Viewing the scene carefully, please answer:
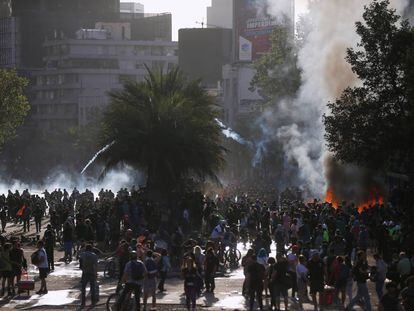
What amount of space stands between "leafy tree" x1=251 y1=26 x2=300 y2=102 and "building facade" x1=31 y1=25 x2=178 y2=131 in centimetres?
8991

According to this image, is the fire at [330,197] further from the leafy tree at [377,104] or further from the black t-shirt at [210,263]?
the black t-shirt at [210,263]

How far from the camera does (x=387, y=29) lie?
41.2 metres

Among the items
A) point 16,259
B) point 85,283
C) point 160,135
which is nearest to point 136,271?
point 85,283

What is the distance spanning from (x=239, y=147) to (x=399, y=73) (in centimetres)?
5582

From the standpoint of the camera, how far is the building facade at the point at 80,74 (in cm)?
18412

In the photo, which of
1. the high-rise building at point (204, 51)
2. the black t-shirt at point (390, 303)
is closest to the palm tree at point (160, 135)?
the black t-shirt at point (390, 303)

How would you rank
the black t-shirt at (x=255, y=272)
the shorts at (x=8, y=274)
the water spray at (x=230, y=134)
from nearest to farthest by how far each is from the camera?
the black t-shirt at (x=255, y=272) < the shorts at (x=8, y=274) < the water spray at (x=230, y=134)

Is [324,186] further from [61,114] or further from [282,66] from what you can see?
[61,114]

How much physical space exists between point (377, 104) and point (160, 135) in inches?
482

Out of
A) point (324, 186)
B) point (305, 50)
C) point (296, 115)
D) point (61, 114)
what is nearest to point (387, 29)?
point (324, 186)

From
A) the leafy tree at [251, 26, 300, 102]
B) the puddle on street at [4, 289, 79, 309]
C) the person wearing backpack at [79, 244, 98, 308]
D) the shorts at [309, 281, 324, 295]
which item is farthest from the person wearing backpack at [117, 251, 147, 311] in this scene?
the leafy tree at [251, 26, 300, 102]

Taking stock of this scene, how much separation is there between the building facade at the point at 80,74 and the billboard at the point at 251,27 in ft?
116

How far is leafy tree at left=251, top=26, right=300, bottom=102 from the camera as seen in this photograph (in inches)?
3538

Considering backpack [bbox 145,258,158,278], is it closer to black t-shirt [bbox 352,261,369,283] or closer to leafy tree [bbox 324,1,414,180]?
black t-shirt [bbox 352,261,369,283]
